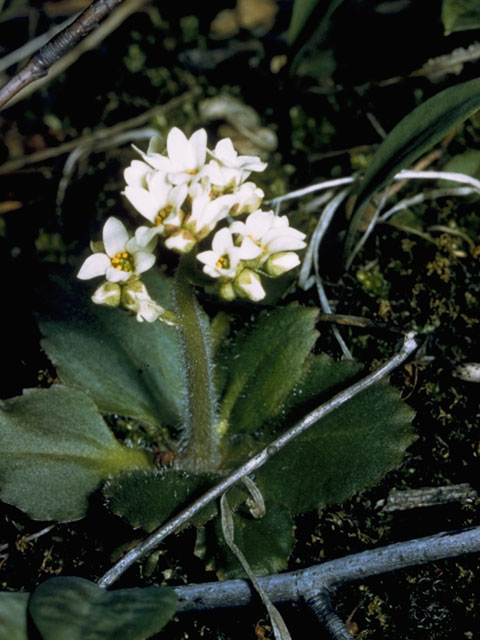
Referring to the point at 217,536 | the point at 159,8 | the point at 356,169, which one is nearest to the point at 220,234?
the point at 217,536

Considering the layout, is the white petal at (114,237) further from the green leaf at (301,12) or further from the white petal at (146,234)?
the green leaf at (301,12)

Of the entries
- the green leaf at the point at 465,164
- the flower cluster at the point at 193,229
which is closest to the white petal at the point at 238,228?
the flower cluster at the point at 193,229

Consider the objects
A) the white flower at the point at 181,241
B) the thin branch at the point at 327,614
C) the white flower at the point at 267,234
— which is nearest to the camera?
the thin branch at the point at 327,614

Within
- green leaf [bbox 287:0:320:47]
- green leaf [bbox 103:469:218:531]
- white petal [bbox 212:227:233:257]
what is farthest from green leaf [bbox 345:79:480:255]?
green leaf [bbox 103:469:218:531]

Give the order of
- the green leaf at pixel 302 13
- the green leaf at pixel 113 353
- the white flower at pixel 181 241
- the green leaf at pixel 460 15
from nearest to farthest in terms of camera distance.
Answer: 1. the white flower at pixel 181 241
2. the green leaf at pixel 113 353
3. the green leaf at pixel 460 15
4. the green leaf at pixel 302 13

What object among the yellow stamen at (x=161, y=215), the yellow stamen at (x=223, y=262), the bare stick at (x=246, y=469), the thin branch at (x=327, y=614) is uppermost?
the yellow stamen at (x=161, y=215)

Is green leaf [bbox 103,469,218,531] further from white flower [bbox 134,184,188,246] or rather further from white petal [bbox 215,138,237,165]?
white petal [bbox 215,138,237,165]
